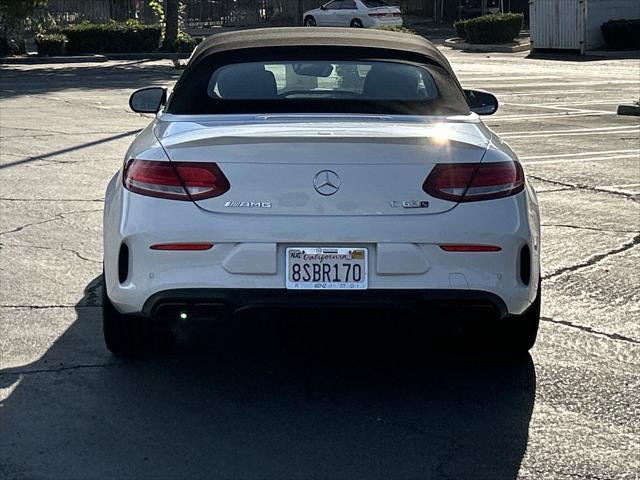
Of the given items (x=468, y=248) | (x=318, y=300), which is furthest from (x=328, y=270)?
(x=468, y=248)

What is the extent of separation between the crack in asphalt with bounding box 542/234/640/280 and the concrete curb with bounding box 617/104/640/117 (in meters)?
9.55

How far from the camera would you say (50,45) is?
32594mm

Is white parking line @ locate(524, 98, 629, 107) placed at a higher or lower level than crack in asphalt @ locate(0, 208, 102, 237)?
lower

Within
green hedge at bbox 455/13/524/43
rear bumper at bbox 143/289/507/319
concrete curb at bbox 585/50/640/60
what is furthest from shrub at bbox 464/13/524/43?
rear bumper at bbox 143/289/507/319

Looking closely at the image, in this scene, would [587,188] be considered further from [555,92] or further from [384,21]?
[384,21]

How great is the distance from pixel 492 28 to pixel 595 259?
102ft

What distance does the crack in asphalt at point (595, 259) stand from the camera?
24.8 ft

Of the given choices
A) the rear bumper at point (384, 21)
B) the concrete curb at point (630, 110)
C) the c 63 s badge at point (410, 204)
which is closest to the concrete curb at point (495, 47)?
the rear bumper at point (384, 21)

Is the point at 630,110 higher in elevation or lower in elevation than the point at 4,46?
lower

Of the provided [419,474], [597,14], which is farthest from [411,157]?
[597,14]

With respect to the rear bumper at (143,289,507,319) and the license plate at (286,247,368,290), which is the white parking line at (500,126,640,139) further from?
the license plate at (286,247,368,290)

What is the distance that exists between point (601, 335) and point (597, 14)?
3057cm

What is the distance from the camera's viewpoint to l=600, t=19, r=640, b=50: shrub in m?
34.1

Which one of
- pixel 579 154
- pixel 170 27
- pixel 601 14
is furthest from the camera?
pixel 601 14
